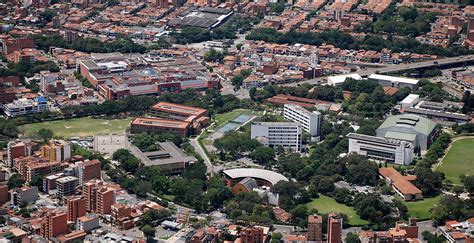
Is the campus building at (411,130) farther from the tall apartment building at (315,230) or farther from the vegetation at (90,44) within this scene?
the vegetation at (90,44)

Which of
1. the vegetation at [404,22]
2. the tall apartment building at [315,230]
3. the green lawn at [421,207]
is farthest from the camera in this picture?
the vegetation at [404,22]

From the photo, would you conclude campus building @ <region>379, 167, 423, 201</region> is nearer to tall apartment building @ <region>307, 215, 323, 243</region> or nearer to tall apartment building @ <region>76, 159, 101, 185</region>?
tall apartment building @ <region>307, 215, 323, 243</region>

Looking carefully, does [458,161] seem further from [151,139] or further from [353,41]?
[353,41]

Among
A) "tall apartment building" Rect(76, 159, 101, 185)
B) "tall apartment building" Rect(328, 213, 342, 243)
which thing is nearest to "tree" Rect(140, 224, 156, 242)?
"tall apartment building" Rect(76, 159, 101, 185)

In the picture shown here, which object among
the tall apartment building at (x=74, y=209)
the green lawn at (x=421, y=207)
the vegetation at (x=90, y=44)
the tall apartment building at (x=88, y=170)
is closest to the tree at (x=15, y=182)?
the tall apartment building at (x=88, y=170)

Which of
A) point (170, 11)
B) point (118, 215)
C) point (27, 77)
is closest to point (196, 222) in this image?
point (118, 215)

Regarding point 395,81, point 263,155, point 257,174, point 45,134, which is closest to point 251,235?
point 257,174

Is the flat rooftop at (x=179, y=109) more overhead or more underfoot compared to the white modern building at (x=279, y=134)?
more underfoot
